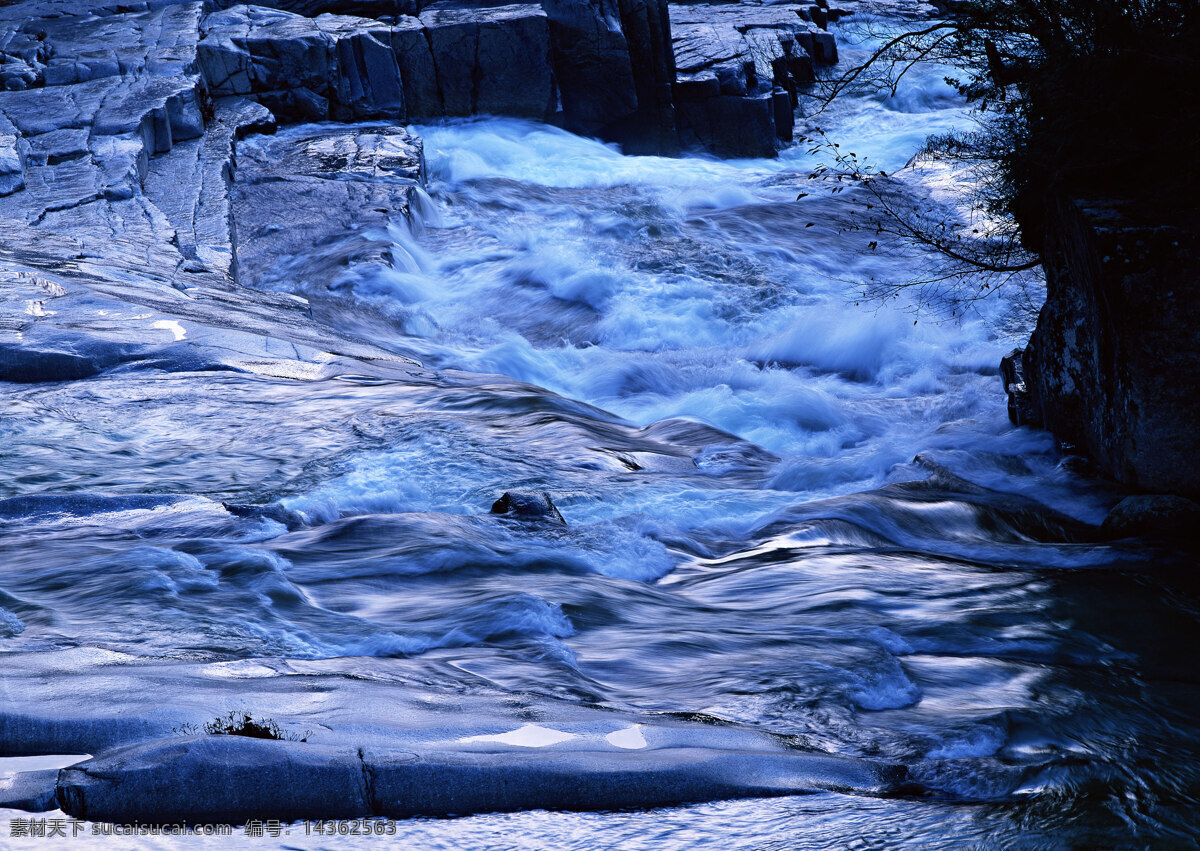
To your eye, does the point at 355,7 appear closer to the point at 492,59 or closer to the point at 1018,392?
the point at 492,59

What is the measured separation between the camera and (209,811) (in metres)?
2.05

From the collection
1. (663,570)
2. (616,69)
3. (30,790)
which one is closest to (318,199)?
(616,69)

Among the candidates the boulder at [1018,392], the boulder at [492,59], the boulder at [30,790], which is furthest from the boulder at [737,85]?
the boulder at [30,790]

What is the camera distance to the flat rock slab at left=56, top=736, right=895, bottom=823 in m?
2.04

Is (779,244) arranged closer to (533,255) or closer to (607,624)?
(533,255)

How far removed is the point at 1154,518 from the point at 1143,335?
1.06 m

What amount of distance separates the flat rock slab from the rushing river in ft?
0.26

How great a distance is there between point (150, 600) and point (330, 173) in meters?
10.7

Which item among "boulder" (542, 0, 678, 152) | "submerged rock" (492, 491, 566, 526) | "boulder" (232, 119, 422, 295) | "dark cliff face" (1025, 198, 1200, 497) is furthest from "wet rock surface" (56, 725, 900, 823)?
"boulder" (542, 0, 678, 152)

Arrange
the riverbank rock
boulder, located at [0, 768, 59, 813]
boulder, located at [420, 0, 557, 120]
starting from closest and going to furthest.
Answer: boulder, located at [0, 768, 59, 813], the riverbank rock, boulder, located at [420, 0, 557, 120]

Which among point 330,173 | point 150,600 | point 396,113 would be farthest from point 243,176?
point 150,600

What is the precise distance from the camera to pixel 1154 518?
5371mm

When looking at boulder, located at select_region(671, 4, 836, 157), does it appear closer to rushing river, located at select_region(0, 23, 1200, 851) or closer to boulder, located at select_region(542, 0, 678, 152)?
boulder, located at select_region(542, 0, 678, 152)

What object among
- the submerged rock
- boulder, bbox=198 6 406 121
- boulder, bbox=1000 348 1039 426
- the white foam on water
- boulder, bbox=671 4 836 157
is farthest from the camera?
boulder, bbox=671 4 836 157
